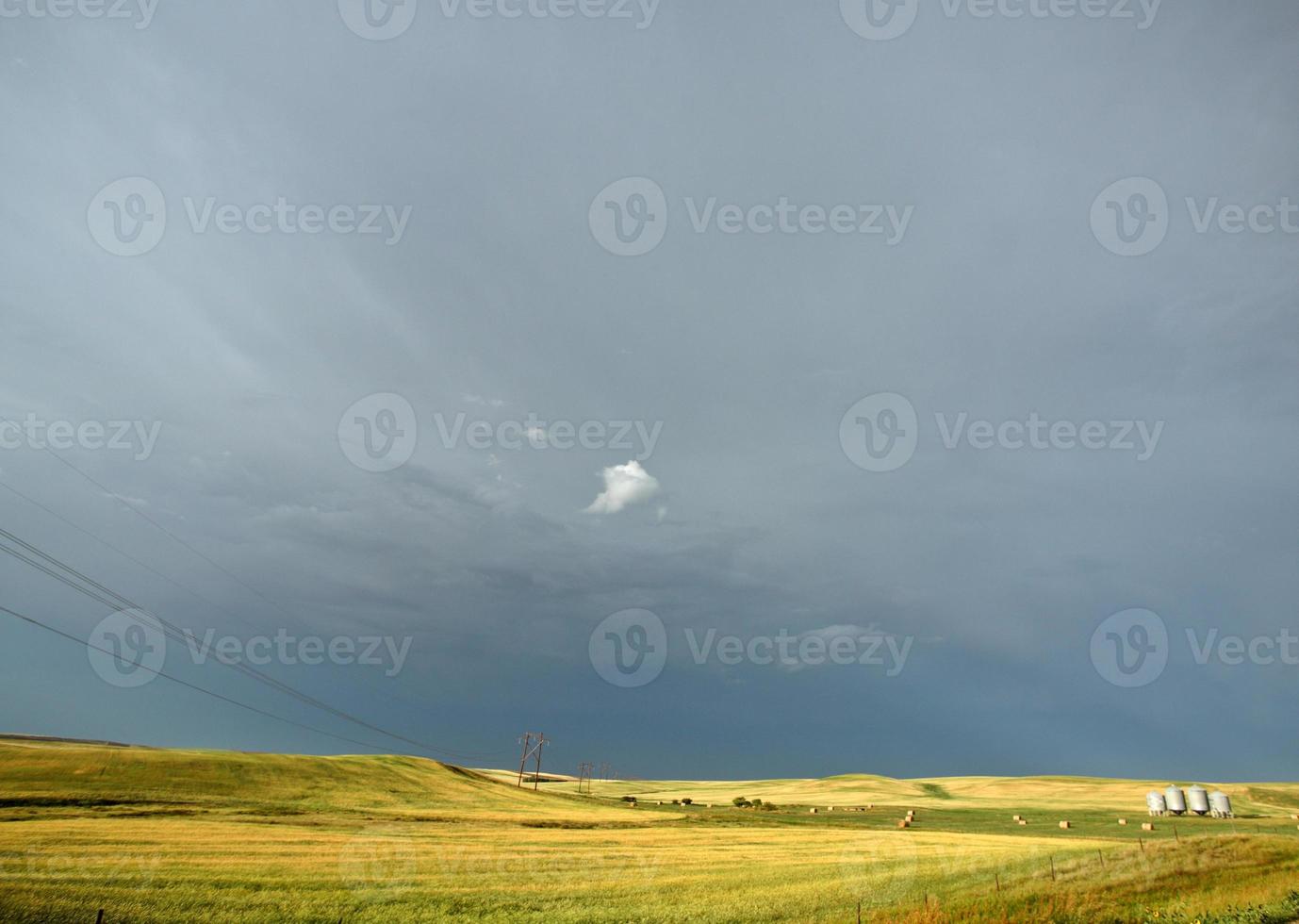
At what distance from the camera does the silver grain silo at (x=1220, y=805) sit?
95.5 metres

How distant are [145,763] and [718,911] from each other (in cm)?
8180

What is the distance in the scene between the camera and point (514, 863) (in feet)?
141

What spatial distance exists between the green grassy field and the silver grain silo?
34.8 ft

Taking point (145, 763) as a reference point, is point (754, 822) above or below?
below

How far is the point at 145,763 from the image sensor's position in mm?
81062

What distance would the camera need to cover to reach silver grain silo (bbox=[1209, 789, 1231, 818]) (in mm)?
95494

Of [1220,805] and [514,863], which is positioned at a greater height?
[1220,805]

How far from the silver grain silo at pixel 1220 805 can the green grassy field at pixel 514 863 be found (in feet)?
34.8

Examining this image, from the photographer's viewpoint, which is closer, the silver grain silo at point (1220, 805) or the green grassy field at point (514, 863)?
the green grassy field at point (514, 863)

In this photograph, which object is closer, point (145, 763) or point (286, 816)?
point (286, 816)

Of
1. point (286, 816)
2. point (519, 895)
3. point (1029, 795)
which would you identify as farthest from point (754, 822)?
point (1029, 795)

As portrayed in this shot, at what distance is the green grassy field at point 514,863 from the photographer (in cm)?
2998

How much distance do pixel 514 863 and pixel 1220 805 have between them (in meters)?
107

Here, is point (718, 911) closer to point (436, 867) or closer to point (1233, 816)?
point (436, 867)
